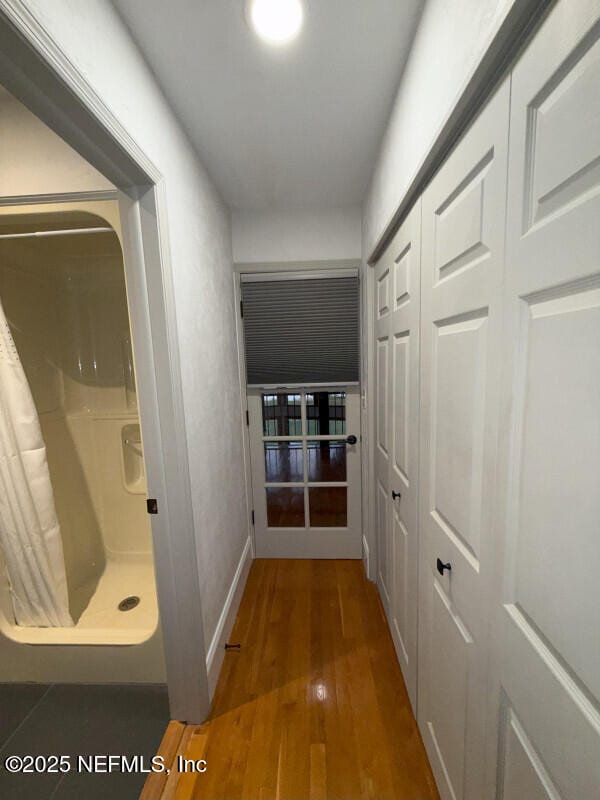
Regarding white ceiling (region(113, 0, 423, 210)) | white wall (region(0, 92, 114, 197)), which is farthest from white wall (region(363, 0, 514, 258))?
white wall (region(0, 92, 114, 197))

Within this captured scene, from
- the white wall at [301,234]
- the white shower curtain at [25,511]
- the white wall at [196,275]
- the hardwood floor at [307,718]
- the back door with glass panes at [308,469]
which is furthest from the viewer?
the back door with glass panes at [308,469]

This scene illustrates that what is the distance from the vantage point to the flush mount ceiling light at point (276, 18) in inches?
34.7

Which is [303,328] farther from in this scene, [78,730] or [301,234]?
[78,730]

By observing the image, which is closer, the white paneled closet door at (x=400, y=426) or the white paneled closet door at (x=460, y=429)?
the white paneled closet door at (x=460, y=429)

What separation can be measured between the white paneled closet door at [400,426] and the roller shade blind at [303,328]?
0.37 meters

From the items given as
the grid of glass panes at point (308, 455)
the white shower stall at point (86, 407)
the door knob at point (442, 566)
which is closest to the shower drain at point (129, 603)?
the white shower stall at point (86, 407)

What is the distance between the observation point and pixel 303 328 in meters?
2.23

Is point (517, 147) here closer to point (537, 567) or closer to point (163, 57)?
point (537, 567)

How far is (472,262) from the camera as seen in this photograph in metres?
0.77

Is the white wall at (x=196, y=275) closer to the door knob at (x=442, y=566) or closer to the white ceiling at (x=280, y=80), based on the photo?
the white ceiling at (x=280, y=80)

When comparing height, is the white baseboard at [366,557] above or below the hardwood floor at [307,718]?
above

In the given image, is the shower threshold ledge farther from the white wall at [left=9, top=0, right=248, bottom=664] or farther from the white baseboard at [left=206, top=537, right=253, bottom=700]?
the white wall at [left=9, top=0, right=248, bottom=664]

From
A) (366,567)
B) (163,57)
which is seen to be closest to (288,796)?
(366,567)

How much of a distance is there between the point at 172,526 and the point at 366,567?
1547 millimetres
